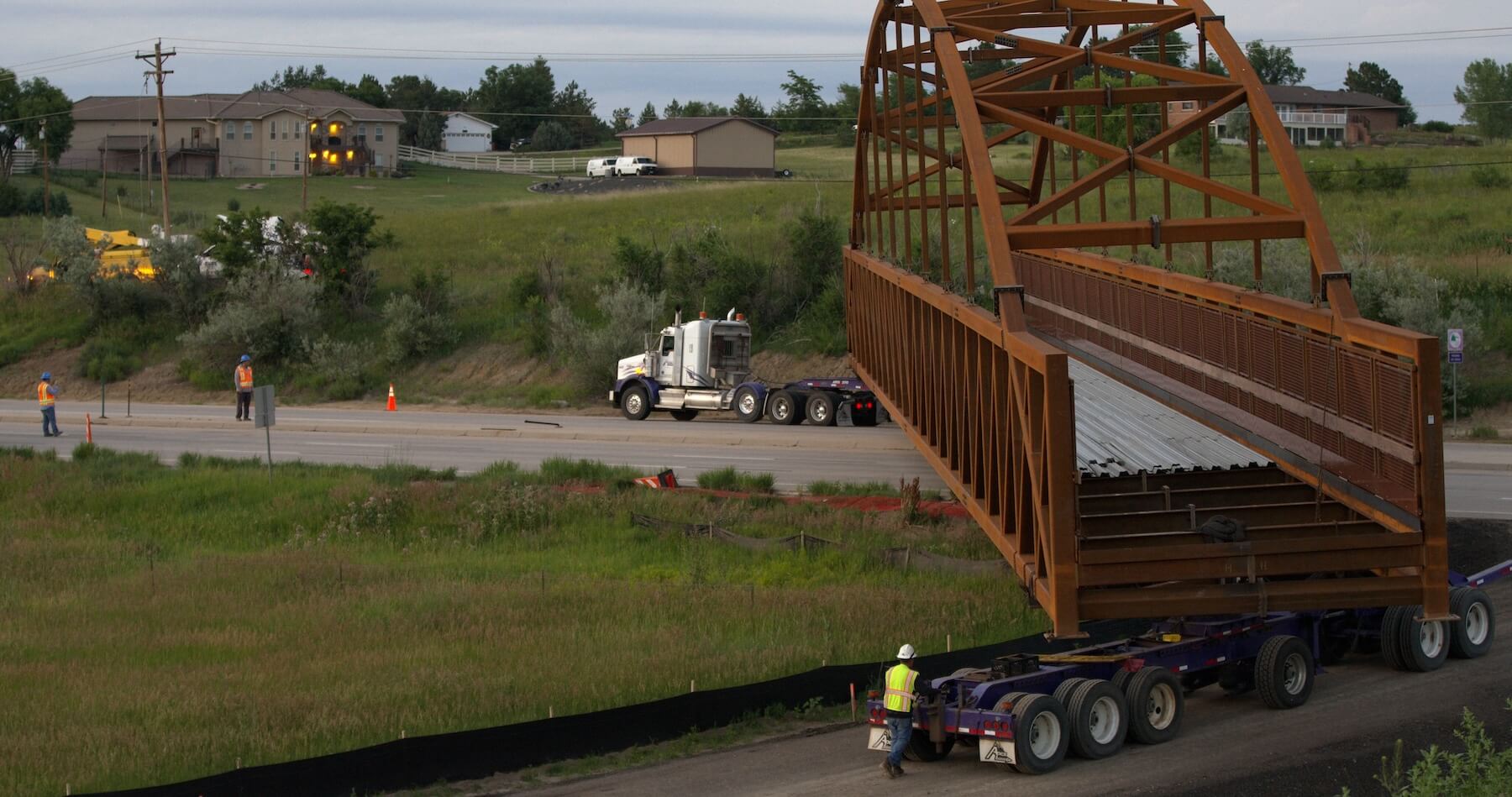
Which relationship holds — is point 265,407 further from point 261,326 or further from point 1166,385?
point 261,326

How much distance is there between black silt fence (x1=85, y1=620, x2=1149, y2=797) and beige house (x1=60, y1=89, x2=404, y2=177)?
86.1m

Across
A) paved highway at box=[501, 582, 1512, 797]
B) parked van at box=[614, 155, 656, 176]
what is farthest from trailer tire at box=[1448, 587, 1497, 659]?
parked van at box=[614, 155, 656, 176]

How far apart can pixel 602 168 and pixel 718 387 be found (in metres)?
59.5

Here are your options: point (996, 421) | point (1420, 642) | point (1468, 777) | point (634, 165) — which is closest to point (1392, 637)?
point (1420, 642)

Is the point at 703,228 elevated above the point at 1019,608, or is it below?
above

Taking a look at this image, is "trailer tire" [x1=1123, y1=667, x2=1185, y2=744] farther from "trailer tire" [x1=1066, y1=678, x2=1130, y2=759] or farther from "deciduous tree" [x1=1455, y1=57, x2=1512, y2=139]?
"deciduous tree" [x1=1455, y1=57, x2=1512, y2=139]

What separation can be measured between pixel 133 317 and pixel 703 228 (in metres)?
22.4

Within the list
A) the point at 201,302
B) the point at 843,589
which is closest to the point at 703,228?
the point at 201,302

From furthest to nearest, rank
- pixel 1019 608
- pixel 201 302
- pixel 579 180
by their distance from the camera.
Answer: pixel 579 180 → pixel 201 302 → pixel 1019 608

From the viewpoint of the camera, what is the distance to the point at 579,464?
29.2 metres

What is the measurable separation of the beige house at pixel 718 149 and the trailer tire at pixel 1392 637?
254 feet

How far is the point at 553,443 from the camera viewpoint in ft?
116

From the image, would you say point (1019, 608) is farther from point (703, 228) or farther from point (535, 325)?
point (703, 228)

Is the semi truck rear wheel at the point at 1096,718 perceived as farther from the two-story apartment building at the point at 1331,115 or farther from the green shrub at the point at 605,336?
the two-story apartment building at the point at 1331,115
